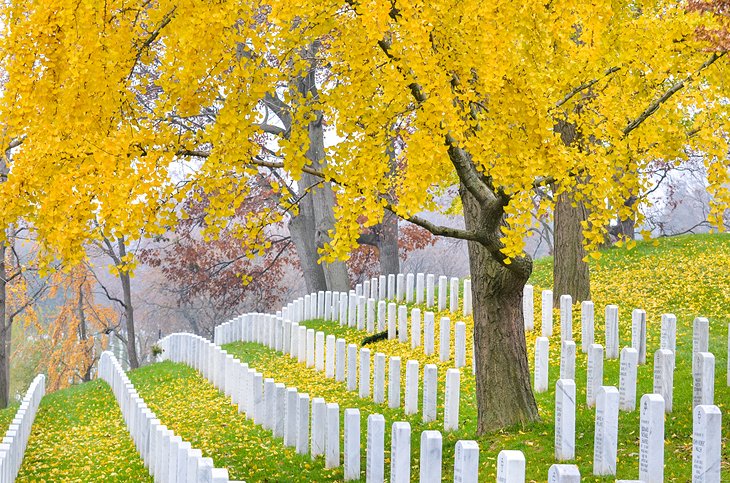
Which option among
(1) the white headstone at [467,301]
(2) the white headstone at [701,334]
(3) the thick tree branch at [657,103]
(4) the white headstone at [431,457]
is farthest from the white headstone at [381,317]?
(4) the white headstone at [431,457]

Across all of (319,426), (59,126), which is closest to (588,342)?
(319,426)

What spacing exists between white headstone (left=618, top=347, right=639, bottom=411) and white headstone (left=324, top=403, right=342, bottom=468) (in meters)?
3.02

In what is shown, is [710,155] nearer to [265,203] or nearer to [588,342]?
[588,342]

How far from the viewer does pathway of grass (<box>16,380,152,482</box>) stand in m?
10.6

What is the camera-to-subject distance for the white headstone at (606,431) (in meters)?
7.14

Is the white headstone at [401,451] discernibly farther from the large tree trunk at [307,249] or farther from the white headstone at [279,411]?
the large tree trunk at [307,249]

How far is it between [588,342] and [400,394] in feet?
9.74

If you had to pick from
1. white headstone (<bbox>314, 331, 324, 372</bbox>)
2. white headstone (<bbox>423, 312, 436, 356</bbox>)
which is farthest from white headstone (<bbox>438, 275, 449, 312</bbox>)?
white headstone (<bbox>423, 312, 436, 356</bbox>)

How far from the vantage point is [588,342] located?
42.6 feet

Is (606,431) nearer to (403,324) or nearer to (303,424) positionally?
(303,424)

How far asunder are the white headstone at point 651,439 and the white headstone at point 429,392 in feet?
12.2

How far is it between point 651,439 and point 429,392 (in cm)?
411

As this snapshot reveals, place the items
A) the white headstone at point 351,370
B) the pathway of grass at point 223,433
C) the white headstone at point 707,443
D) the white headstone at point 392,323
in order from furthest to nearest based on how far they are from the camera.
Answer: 1. the white headstone at point 392,323
2. the white headstone at point 351,370
3. the pathway of grass at point 223,433
4. the white headstone at point 707,443

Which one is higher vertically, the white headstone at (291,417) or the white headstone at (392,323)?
the white headstone at (392,323)
